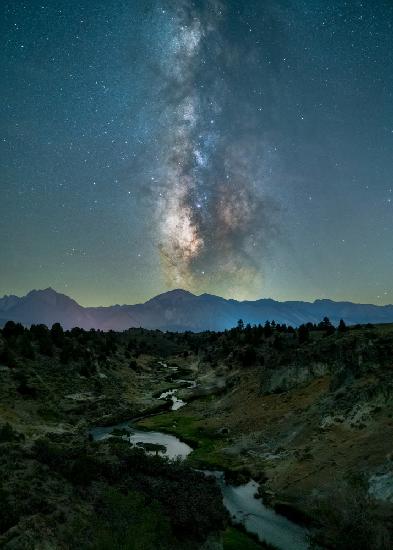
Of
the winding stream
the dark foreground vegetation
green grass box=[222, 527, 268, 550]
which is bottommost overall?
the winding stream

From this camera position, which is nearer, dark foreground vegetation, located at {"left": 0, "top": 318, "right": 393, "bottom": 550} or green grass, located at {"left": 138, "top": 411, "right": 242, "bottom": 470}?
dark foreground vegetation, located at {"left": 0, "top": 318, "right": 393, "bottom": 550}

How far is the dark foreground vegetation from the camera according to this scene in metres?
30.4

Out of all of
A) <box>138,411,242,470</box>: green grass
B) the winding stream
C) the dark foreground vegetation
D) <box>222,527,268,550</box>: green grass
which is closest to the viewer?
the dark foreground vegetation

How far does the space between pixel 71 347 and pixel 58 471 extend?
284ft

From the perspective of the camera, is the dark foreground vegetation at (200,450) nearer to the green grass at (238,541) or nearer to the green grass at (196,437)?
the green grass at (238,541)

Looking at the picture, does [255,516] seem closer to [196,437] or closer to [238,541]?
[238,541]

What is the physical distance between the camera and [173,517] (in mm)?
32812

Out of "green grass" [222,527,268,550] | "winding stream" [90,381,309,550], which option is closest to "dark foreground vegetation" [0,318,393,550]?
"green grass" [222,527,268,550]

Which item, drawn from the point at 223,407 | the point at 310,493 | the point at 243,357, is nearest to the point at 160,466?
the point at 310,493

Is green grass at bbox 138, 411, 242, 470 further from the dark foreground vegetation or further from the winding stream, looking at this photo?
the winding stream

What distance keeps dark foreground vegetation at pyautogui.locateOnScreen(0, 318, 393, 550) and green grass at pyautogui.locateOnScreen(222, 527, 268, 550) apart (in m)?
0.19

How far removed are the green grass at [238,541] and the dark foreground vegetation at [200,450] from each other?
19 centimetres

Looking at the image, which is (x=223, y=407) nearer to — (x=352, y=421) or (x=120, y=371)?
(x=352, y=421)

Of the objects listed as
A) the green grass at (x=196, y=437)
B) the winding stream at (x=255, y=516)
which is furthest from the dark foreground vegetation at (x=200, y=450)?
the winding stream at (x=255, y=516)
